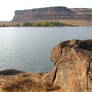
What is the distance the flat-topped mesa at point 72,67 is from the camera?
787 centimetres

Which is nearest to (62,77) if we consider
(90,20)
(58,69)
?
(58,69)

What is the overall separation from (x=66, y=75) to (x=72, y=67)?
1.70 feet

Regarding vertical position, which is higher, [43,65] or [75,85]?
[75,85]

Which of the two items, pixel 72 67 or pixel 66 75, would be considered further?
pixel 66 75

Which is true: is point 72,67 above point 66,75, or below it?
above

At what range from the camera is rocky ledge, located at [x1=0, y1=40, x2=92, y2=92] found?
313 inches

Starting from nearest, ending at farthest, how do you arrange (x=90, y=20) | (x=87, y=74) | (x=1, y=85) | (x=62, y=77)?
(x=87, y=74) → (x=62, y=77) → (x=1, y=85) → (x=90, y=20)

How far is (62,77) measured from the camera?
898 centimetres

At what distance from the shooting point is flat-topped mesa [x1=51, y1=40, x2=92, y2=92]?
787cm

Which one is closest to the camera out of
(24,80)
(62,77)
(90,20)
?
(62,77)

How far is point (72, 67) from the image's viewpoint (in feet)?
28.0

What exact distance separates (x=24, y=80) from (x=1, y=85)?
1509mm

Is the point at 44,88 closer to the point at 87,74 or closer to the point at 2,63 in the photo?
the point at 87,74

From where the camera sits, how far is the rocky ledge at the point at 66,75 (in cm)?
794
